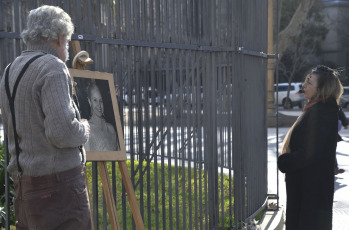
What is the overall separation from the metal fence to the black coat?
2.60 ft

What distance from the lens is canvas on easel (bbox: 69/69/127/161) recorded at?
341 cm

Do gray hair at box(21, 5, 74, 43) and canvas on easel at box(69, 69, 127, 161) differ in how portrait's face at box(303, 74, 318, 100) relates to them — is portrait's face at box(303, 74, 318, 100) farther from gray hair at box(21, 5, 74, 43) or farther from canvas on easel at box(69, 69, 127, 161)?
gray hair at box(21, 5, 74, 43)

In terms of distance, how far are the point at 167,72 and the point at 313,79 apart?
4.43 ft

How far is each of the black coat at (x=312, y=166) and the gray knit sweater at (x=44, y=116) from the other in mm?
2416

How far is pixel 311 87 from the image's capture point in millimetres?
4957

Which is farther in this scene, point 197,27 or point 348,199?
point 348,199

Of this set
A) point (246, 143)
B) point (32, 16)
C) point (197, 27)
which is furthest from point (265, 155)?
point (32, 16)

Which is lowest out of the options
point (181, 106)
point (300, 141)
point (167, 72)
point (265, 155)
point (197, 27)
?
point (265, 155)

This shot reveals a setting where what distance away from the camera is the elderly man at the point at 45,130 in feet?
9.31

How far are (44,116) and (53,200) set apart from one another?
43 cm

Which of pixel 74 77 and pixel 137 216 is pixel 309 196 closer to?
pixel 137 216

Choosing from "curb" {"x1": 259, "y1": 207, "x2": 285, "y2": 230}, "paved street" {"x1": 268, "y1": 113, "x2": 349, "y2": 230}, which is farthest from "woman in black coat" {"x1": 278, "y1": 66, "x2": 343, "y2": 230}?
"paved street" {"x1": 268, "y1": 113, "x2": 349, "y2": 230}

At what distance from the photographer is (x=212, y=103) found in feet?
17.5

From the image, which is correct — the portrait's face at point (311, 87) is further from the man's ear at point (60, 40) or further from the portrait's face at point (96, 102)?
the man's ear at point (60, 40)
